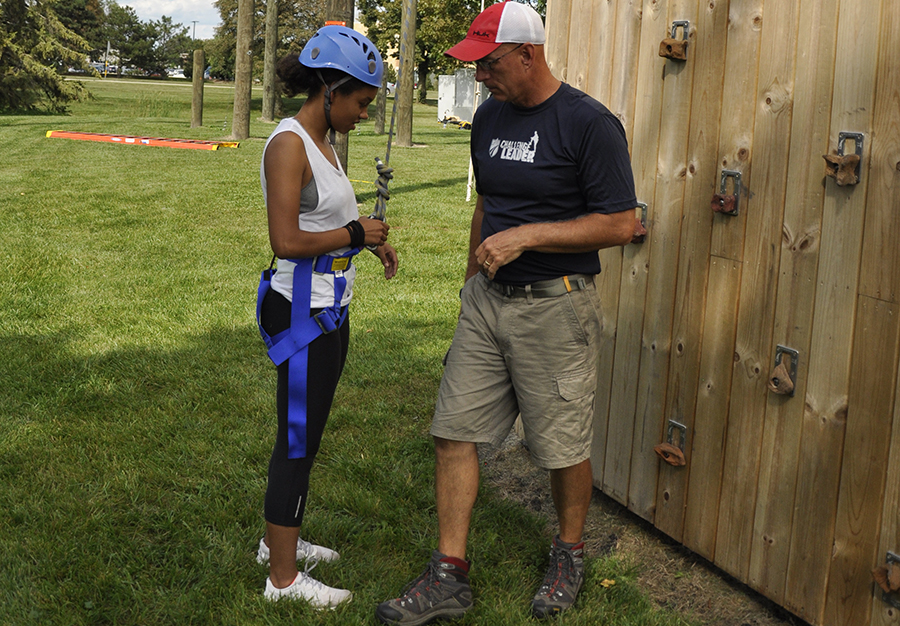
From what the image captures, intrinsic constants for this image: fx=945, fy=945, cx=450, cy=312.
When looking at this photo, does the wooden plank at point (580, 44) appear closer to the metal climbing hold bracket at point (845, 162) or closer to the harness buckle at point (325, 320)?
the metal climbing hold bracket at point (845, 162)

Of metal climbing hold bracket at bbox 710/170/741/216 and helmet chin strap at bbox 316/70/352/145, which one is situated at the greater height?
helmet chin strap at bbox 316/70/352/145

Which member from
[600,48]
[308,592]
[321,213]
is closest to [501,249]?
[321,213]

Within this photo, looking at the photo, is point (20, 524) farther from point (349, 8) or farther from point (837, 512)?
point (349, 8)

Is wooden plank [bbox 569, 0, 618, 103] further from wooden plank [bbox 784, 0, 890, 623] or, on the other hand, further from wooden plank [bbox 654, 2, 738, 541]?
wooden plank [bbox 784, 0, 890, 623]

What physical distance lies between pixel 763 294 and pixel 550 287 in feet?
2.45

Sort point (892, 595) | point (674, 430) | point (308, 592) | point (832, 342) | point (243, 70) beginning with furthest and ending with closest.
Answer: point (243, 70) < point (674, 430) < point (308, 592) < point (832, 342) < point (892, 595)

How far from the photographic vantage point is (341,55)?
9.67 feet

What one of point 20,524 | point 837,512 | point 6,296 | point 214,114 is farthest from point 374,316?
point 214,114

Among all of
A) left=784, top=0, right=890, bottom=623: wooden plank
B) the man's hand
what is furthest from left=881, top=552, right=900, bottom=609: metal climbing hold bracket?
the man's hand

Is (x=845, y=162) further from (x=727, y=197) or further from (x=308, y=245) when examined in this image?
(x=308, y=245)

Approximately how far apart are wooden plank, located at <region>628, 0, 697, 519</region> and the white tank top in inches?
53.4

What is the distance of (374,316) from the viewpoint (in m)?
7.47

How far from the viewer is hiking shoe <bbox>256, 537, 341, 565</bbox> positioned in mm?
3648

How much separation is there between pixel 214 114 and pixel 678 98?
37166 mm
